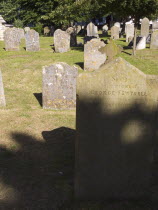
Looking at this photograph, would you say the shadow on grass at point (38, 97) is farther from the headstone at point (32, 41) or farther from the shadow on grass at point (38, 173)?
the headstone at point (32, 41)

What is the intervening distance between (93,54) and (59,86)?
4.61 m

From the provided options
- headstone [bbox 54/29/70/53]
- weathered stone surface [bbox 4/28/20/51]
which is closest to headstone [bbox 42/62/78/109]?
headstone [bbox 54/29/70/53]

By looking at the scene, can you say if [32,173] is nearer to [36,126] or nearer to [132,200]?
[132,200]

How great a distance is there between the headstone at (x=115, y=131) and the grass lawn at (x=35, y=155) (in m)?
0.27

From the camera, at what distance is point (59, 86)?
7434 mm

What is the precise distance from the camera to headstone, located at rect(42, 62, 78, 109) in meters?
7.25

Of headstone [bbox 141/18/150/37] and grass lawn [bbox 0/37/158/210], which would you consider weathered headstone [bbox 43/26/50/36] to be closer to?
headstone [bbox 141/18/150/37]

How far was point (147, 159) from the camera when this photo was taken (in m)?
3.35

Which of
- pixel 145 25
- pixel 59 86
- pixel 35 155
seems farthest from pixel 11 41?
pixel 35 155

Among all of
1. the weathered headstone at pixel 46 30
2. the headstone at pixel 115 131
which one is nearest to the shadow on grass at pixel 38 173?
the headstone at pixel 115 131

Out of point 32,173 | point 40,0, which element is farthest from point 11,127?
point 40,0

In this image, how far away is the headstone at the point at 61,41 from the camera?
50.4 ft

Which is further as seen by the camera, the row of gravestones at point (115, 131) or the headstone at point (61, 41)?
the headstone at point (61, 41)

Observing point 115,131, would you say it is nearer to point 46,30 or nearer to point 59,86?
point 59,86
